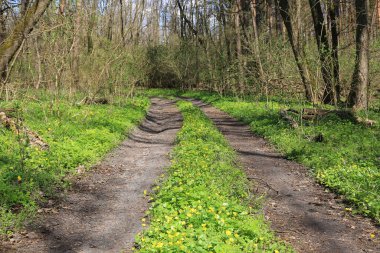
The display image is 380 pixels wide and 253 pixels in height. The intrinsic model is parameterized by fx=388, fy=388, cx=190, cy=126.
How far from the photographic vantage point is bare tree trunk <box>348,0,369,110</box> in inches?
619

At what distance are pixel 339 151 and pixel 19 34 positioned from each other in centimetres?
899

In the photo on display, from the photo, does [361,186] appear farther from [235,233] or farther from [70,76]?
[70,76]

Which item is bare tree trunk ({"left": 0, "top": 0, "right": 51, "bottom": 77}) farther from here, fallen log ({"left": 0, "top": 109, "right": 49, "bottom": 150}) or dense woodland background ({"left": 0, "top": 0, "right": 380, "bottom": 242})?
fallen log ({"left": 0, "top": 109, "right": 49, "bottom": 150})

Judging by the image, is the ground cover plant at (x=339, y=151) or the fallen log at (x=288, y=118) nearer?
the ground cover plant at (x=339, y=151)

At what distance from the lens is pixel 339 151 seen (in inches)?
415

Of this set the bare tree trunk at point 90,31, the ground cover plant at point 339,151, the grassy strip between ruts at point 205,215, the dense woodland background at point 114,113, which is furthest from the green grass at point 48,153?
the ground cover plant at point 339,151

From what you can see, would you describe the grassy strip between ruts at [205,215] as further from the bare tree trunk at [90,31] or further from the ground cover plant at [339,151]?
the bare tree trunk at [90,31]

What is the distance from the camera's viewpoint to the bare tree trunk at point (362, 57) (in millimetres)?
15727

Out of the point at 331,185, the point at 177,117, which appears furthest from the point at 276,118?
the point at 331,185

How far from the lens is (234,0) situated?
2705cm

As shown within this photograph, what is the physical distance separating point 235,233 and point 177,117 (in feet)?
49.1

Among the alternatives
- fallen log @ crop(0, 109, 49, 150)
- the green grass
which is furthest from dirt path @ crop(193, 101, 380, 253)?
fallen log @ crop(0, 109, 49, 150)

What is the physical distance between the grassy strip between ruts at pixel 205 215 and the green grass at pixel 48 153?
218 centimetres

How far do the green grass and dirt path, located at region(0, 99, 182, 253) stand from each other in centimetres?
38
